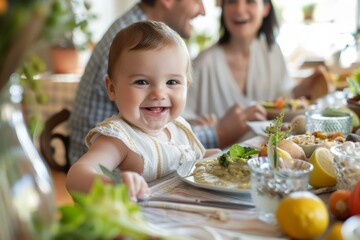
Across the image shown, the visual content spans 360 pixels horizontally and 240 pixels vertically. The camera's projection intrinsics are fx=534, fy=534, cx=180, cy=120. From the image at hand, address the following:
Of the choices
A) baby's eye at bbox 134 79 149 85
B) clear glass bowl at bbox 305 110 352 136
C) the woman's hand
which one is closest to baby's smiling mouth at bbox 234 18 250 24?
the woman's hand

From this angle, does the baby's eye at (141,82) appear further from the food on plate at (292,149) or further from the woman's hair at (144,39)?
the food on plate at (292,149)

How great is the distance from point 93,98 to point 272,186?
4.32 ft

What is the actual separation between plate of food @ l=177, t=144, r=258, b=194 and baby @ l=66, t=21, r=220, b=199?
0.43ft

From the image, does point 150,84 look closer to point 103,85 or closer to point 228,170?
point 228,170

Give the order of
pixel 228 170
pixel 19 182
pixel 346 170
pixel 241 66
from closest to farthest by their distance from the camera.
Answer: pixel 19 182
pixel 346 170
pixel 228 170
pixel 241 66

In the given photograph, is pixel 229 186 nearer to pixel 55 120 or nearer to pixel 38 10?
pixel 38 10

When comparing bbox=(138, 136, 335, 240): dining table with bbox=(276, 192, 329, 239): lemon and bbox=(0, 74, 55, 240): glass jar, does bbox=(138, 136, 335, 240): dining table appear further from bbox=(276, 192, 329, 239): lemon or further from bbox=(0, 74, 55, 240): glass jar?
bbox=(0, 74, 55, 240): glass jar

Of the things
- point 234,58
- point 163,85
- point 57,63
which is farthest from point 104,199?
point 57,63

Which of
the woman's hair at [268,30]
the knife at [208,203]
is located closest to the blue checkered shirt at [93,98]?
the woman's hair at [268,30]

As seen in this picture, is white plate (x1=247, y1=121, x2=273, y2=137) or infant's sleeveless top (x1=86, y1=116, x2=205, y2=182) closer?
infant's sleeveless top (x1=86, y1=116, x2=205, y2=182)

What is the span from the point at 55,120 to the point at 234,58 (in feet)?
3.78

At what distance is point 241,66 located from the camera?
290 centimetres

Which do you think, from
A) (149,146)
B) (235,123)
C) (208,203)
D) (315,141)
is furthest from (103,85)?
(208,203)

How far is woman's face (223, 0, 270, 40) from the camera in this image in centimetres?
277
